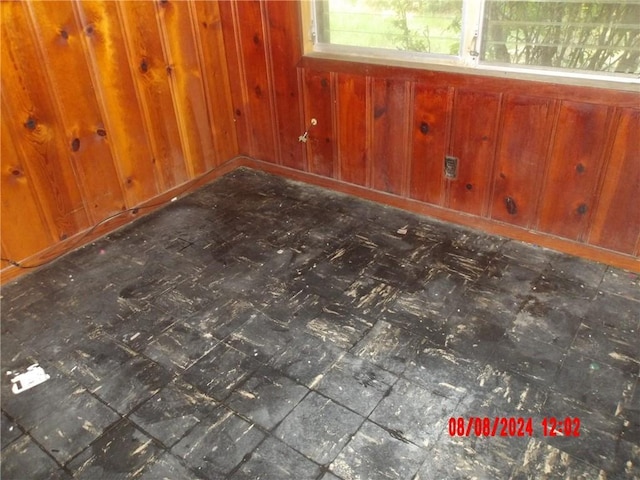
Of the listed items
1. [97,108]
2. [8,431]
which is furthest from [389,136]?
[8,431]

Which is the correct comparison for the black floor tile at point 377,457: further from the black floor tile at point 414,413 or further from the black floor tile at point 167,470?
the black floor tile at point 167,470

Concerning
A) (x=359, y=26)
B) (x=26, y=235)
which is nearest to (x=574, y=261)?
(x=359, y=26)

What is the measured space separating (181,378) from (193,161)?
1604mm

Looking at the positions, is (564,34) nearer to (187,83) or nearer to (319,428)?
(319,428)

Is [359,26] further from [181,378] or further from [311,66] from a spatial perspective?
[181,378]

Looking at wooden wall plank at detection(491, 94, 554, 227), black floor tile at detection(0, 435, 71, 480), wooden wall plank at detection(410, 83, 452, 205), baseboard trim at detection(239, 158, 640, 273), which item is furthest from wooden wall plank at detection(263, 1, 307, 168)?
black floor tile at detection(0, 435, 71, 480)

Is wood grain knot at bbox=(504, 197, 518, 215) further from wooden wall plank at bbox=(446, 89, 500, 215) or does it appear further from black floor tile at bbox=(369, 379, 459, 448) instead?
black floor tile at bbox=(369, 379, 459, 448)

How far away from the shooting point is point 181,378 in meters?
1.70

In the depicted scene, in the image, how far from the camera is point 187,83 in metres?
2.80

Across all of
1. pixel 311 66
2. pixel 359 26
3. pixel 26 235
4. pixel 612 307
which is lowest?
pixel 612 307

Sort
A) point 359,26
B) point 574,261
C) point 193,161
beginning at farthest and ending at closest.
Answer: point 193,161
point 359,26
point 574,261

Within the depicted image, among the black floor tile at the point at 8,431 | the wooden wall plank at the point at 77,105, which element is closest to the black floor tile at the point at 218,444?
the black floor tile at the point at 8,431

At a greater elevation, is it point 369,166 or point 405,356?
point 369,166

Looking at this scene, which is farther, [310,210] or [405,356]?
[310,210]
